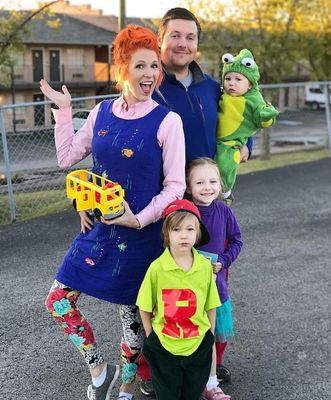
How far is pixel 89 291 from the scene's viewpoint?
2.70 metres

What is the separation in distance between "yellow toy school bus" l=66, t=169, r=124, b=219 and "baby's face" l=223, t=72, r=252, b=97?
3.08 ft

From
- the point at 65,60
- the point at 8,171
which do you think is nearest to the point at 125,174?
the point at 8,171

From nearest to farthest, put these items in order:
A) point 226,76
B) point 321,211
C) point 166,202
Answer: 1. point 166,202
2. point 226,76
3. point 321,211

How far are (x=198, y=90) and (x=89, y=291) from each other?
1152mm

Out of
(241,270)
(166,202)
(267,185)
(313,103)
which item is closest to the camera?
(166,202)

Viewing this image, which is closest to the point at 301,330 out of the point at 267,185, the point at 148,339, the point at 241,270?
the point at 241,270

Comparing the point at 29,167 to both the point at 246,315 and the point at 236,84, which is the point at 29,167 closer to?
the point at 246,315

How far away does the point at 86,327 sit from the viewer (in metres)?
2.81

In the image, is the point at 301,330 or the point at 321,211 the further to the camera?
the point at 321,211

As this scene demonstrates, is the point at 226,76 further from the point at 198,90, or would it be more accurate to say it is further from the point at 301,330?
the point at 301,330

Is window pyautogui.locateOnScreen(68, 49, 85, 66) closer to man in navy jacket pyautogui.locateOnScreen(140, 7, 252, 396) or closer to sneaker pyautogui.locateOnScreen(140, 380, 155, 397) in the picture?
man in navy jacket pyautogui.locateOnScreen(140, 7, 252, 396)

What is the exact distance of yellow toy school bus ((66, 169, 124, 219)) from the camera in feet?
8.07

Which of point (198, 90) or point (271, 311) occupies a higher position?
point (198, 90)

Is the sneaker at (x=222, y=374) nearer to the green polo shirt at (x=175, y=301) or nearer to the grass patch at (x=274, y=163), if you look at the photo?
the green polo shirt at (x=175, y=301)
